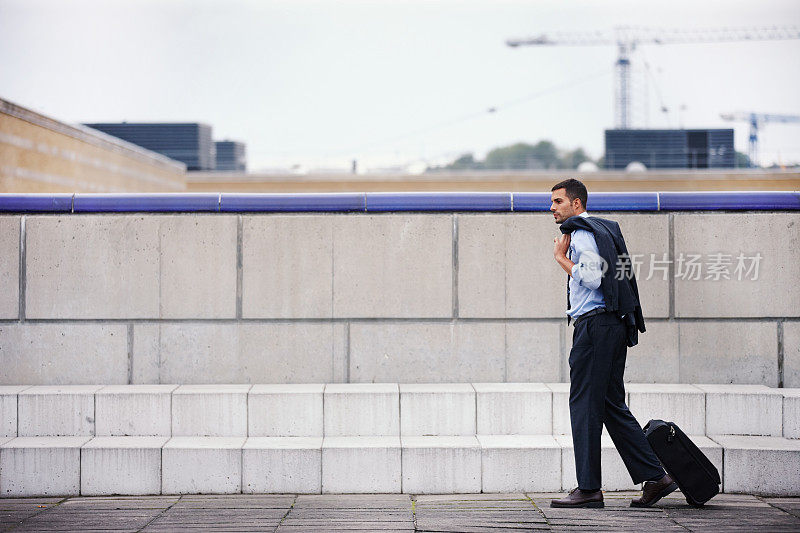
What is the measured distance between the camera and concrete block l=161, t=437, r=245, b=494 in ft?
20.9

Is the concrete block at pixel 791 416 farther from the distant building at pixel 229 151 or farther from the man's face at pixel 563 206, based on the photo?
the distant building at pixel 229 151

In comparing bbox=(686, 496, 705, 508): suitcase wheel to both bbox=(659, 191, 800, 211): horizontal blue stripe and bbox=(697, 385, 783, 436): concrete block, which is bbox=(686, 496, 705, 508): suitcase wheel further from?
bbox=(659, 191, 800, 211): horizontal blue stripe

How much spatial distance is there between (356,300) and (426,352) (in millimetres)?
728

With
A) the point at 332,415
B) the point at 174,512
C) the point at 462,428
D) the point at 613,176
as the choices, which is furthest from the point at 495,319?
the point at 613,176

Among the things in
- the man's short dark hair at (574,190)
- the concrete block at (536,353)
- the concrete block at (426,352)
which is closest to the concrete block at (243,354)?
the concrete block at (426,352)

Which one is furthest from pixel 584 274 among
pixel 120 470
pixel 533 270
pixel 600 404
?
pixel 120 470

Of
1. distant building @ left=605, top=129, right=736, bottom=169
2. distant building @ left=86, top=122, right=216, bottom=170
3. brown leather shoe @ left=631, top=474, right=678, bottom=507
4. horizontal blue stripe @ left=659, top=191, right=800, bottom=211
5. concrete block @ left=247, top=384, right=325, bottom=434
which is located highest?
distant building @ left=86, top=122, right=216, bottom=170

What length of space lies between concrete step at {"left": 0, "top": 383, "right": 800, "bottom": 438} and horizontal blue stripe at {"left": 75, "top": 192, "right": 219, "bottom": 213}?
1.56 m

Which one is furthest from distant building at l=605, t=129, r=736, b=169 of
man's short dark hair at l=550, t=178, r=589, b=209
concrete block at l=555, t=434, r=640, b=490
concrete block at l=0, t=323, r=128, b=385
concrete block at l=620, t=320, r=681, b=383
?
concrete block at l=0, t=323, r=128, b=385

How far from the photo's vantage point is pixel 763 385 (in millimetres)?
7234

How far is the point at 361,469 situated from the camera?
6391 mm

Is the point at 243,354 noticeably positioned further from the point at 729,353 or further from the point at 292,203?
Answer: the point at 729,353

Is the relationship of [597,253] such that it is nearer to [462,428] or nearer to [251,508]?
[462,428]

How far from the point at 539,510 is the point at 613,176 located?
3071 cm
